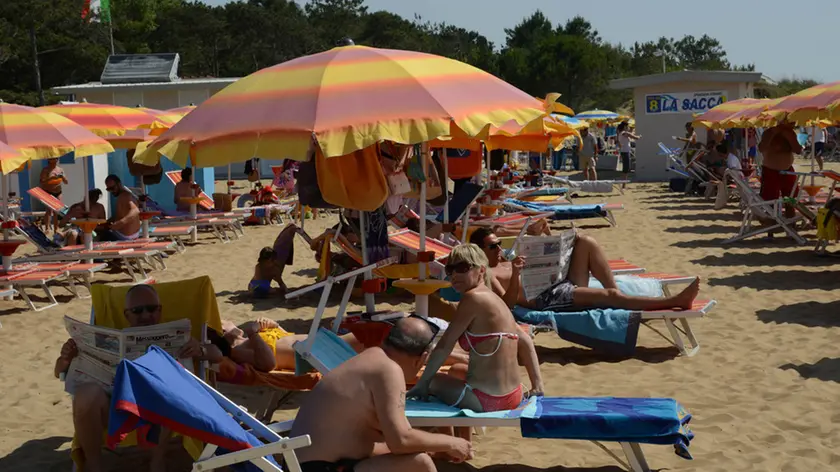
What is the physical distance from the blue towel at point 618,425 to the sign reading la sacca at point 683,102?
21912 mm

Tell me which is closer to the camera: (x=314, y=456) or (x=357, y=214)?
(x=314, y=456)

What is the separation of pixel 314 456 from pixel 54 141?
5630 millimetres

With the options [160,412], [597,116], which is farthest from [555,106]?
[597,116]

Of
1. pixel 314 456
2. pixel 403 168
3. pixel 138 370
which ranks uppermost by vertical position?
pixel 403 168

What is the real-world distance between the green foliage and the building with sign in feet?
72.9

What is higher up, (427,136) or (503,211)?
(427,136)

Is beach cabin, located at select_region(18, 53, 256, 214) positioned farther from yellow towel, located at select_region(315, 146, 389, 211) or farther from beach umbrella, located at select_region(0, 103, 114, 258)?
yellow towel, located at select_region(315, 146, 389, 211)

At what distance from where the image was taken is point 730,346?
22.4 ft

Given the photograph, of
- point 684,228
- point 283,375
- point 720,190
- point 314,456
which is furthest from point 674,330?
point 720,190

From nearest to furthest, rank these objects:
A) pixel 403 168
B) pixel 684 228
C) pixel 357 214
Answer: pixel 403 168
pixel 357 214
pixel 684 228

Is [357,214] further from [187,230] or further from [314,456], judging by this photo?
[187,230]

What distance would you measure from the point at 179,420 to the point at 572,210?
11457mm

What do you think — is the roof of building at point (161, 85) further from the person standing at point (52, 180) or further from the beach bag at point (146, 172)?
the beach bag at point (146, 172)

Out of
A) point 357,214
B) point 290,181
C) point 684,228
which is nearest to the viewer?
point 357,214
